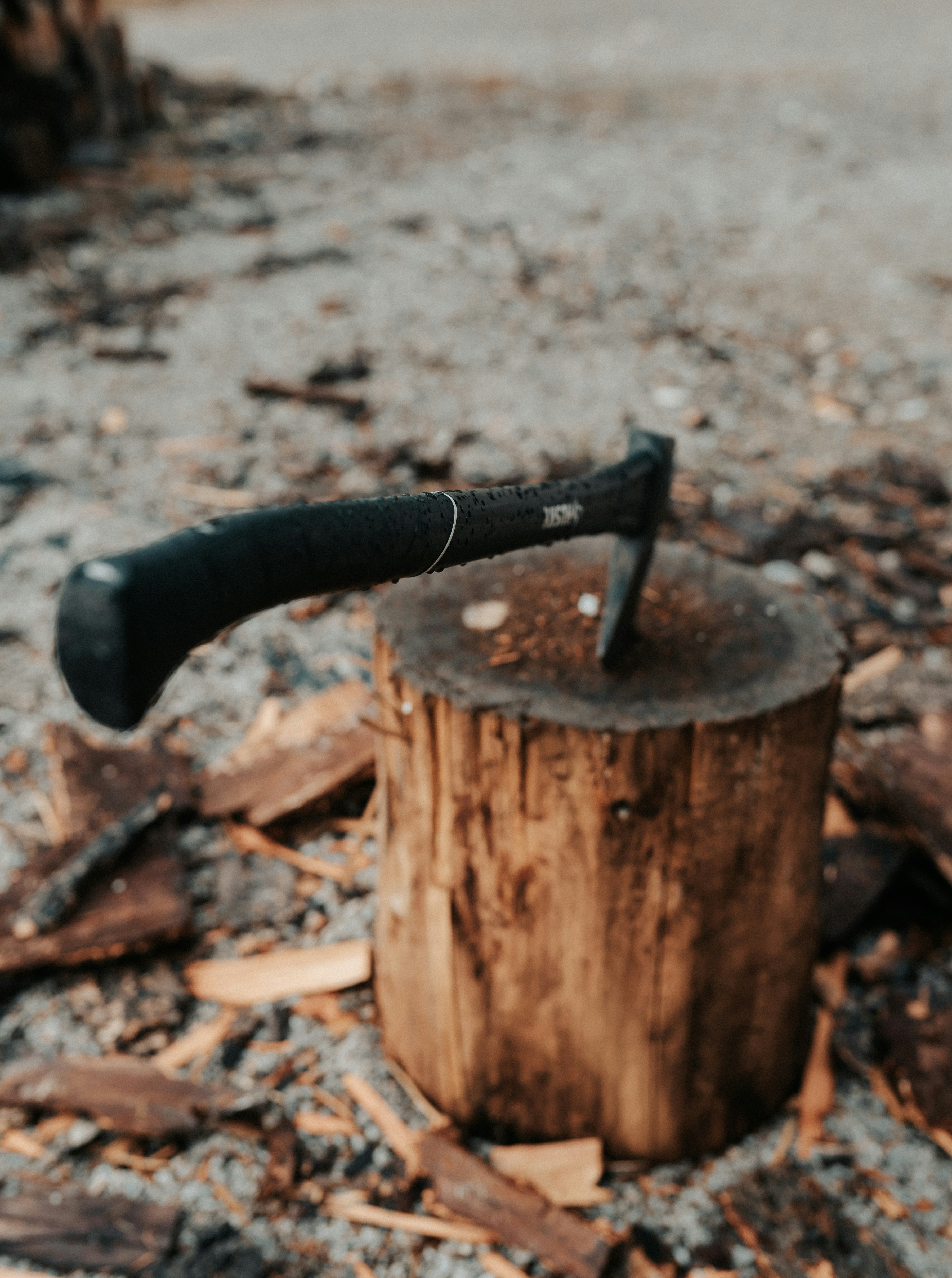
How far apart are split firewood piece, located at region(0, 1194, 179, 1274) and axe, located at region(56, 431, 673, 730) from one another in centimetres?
135

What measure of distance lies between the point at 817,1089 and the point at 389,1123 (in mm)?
890

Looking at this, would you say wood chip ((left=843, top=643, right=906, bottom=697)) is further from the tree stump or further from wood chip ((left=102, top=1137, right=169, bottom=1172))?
wood chip ((left=102, top=1137, right=169, bottom=1172))

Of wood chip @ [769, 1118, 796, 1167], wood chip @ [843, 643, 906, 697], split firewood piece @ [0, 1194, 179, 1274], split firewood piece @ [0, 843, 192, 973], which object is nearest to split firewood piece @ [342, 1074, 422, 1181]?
split firewood piece @ [0, 1194, 179, 1274]

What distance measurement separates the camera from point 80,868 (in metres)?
2.27

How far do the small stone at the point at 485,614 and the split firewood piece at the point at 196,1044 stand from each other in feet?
3.43

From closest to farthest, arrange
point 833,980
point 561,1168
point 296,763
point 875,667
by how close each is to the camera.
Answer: point 561,1168, point 833,980, point 296,763, point 875,667

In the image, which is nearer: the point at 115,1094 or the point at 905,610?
the point at 115,1094

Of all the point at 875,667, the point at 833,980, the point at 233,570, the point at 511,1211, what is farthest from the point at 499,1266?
the point at 875,667

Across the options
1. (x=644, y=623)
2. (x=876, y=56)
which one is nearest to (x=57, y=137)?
(x=644, y=623)

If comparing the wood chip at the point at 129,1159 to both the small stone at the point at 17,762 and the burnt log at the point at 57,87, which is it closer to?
the small stone at the point at 17,762

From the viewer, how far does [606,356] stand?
510 cm

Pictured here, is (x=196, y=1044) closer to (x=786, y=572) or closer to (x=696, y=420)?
(x=786, y=572)

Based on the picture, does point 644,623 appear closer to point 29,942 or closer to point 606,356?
point 29,942

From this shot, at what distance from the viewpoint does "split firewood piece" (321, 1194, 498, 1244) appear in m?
1.81
